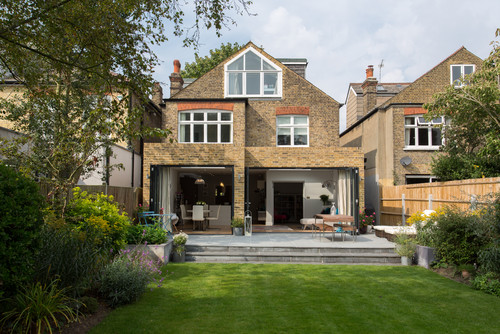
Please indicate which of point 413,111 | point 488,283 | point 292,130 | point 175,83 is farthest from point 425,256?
point 175,83

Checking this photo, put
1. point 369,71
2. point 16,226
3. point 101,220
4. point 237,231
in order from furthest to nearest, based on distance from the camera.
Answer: point 369,71 → point 237,231 → point 101,220 → point 16,226

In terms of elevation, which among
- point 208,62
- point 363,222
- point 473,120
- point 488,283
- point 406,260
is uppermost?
point 208,62

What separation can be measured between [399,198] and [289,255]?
25.4ft

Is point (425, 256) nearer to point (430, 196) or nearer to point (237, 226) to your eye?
point (430, 196)

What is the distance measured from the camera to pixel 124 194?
13.4m

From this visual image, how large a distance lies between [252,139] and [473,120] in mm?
9140

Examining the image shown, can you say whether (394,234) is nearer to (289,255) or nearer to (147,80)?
(289,255)

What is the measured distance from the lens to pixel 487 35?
1138 cm

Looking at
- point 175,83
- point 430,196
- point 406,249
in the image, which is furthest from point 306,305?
point 175,83

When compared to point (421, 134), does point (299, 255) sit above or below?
below

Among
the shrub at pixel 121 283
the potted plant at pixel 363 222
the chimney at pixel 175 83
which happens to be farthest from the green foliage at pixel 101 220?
the chimney at pixel 175 83

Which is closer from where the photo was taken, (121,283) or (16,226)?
(16,226)

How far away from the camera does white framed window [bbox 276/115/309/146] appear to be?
1775 cm

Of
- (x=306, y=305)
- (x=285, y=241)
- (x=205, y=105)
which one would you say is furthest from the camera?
(x=205, y=105)
